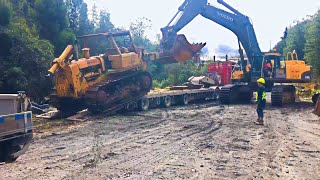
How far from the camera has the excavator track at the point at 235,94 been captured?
63.9ft

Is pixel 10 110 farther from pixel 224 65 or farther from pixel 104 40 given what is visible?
pixel 224 65

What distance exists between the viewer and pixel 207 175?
6.48 meters

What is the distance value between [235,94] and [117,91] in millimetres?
7278

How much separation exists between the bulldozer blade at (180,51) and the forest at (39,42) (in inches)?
159

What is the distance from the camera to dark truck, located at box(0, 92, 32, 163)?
642 centimetres

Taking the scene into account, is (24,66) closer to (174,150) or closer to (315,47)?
(174,150)

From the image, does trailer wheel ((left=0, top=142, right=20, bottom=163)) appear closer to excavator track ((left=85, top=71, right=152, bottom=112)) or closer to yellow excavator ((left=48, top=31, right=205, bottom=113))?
yellow excavator ((left=48, top=31, right=205, bottom=113))

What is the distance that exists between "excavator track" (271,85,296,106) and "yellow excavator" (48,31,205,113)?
13.5ft

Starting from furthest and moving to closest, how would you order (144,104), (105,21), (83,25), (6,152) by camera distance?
1. (105,21)
2. (83,25)
3. (144,104)
4. (6,152)

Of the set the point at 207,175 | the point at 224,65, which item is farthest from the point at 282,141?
the point at 224,65

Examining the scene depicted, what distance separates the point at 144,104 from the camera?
16.8 m

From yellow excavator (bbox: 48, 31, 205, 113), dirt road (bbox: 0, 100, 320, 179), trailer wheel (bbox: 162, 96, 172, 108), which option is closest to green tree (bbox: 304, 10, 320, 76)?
trailer wheel (bbox: 162, 96, 172, 108)

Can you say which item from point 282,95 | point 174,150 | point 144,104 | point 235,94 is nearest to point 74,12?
point 235,94

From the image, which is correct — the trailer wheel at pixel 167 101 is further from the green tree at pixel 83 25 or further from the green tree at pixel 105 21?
the green tree at pixel 105 21
